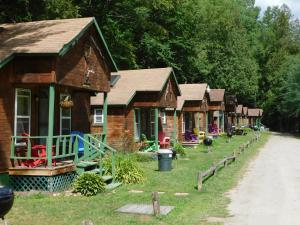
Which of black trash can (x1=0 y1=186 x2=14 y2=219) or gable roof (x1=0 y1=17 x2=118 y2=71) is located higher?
gable roof (x1=0 y1=17 x2=118 y2=71)

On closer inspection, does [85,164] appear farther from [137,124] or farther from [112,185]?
[137,124]

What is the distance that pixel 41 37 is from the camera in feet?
53.7

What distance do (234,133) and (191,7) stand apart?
60.9 ft

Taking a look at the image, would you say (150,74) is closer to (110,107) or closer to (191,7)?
(110,107)

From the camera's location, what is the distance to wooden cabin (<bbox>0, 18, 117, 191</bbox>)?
14.8m

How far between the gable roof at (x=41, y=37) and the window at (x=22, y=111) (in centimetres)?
171

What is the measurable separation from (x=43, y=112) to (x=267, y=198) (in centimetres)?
899

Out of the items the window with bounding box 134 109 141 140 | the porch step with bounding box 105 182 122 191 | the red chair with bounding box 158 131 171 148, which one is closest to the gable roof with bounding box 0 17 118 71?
the porch step with bounding box 105 182 122 191

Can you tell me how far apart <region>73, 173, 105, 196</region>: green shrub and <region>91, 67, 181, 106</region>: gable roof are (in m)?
11.9

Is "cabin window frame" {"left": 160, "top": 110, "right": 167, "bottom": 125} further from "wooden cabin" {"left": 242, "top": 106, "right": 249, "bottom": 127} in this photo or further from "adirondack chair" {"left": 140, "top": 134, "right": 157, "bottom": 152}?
"wooden cabin" {"left": 242, "top": 106, "right": 249, "bottom": 127}

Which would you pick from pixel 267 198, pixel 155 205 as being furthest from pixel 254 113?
pixel 155 205

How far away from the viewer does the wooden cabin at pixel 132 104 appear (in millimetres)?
27188

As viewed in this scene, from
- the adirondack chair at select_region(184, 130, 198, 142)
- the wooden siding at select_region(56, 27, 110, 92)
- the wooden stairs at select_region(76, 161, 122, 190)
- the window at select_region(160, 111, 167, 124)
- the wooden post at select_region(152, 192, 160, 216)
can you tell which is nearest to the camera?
the wooden post at select_region(152, 192, 160, 216)

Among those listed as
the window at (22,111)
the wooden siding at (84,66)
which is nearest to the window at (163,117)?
the wooden siding at (84,66)
